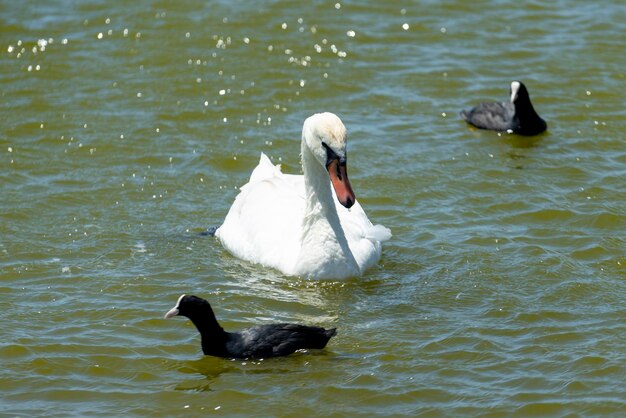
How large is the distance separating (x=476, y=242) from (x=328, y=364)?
2.74m

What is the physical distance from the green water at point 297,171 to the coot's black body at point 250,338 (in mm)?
100

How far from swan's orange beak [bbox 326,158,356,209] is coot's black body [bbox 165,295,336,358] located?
1.23m

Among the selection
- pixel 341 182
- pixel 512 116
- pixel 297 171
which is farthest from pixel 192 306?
pixel 512 116

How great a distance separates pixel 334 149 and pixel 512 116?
4558 millimetres

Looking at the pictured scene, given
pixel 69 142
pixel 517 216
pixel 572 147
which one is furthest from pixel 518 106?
pixel 69 142

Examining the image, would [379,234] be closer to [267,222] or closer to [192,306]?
[267,222]

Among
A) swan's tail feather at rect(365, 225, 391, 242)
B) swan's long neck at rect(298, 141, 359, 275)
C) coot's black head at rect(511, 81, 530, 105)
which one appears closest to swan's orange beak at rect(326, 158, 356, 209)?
swan's long neck at rect(298, 141, 359, 275)

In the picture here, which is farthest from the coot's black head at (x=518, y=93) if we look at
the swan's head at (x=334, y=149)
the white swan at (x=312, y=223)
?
the swan's head at (x=334, y=149)

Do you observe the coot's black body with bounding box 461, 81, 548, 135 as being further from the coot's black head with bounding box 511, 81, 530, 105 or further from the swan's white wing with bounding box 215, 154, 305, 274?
the swan's white wing with bounding box 215, 154, 305, 274

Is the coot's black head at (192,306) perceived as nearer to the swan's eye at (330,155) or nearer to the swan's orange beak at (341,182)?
the swan's orange beak at (341,182)

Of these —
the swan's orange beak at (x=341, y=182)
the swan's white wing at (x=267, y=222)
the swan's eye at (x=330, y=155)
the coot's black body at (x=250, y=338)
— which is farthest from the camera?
the swan's white wing at (x=267, y=222)

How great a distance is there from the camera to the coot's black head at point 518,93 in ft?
45.5

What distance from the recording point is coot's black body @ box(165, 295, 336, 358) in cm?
887

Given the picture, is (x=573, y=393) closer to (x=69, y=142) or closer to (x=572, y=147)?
(x=572, y=147)
